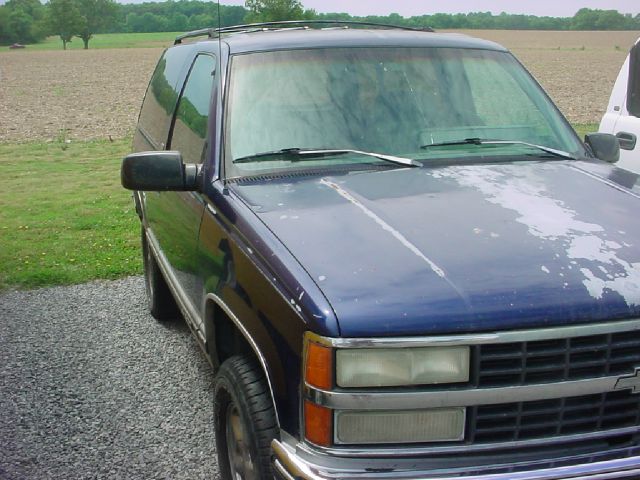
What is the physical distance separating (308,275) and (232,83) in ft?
4.98

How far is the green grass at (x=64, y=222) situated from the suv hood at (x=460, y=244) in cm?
421

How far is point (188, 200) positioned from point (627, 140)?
11.1ft

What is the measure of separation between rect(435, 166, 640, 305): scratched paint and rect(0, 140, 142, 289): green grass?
14.4 ft

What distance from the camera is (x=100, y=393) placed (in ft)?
14.6

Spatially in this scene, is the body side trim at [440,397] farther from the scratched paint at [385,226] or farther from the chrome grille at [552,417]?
the scratched paint at [385,226]

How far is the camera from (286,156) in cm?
340

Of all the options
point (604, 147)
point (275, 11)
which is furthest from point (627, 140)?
point (275, 11)

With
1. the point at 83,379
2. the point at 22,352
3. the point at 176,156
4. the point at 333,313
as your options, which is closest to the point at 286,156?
the point at 176,156

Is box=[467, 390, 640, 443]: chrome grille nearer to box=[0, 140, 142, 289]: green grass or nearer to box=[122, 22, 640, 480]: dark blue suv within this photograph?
box=[122, 22, 640, 480]: dark blue suv

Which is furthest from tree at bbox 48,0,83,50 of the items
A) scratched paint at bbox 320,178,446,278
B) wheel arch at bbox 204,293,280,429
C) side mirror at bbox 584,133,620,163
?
scratched paint at bbox 320,178,446,278

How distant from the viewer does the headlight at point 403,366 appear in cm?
220

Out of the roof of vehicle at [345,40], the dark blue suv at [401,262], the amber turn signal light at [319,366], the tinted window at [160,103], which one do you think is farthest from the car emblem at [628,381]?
the tinted window at [160,103]

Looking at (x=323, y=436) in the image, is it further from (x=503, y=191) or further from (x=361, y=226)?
(x=503, y=191)

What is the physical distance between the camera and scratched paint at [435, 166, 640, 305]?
2328 millimetres
